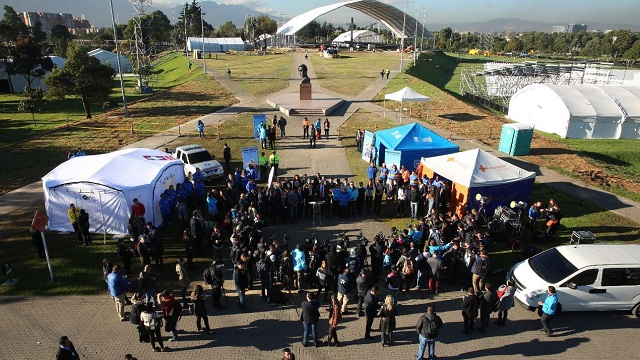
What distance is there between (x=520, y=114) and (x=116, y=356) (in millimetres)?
34690

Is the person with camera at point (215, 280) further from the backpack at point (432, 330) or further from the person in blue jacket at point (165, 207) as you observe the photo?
the person in blue jacket at point (165, 207)

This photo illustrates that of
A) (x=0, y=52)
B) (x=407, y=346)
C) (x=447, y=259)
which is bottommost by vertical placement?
(x=407, y=346)

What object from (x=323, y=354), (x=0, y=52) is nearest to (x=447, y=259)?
(x=323, y=354)

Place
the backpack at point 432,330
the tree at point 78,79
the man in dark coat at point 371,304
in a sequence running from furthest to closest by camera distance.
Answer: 1. the tree at point 78,79
2. the man in dark coat at point 371,304
3. the backpack at point 432,330

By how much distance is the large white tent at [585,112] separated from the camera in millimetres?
29141

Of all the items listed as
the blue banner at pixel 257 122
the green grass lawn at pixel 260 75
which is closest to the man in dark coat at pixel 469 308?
the blue banner at pixel 257 122

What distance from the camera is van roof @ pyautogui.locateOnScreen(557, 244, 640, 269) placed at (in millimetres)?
9836

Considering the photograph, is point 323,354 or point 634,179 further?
point 634,179

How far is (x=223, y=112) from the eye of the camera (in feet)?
109

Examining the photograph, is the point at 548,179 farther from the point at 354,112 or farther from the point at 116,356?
the point at 116,356

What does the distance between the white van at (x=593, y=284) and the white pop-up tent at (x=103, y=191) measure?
11950mm

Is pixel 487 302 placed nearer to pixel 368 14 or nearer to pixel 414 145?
pixel 414 145

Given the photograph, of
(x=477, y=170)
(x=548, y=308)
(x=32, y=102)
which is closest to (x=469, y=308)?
(x=548, y=308)

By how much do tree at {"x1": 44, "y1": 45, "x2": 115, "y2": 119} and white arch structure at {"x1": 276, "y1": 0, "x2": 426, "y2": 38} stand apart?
7296cm
